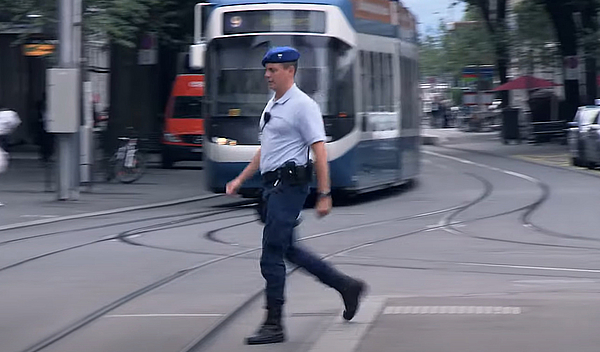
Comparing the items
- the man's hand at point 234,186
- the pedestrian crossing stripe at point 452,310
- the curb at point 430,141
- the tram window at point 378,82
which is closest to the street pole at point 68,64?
the tram window at point 378,82

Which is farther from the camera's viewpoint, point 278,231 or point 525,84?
point 525,84

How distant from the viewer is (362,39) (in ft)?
57.7

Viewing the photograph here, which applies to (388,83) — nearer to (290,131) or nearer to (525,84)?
(290,131)

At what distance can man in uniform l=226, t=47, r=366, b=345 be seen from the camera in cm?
678

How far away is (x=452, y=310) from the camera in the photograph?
309 inches

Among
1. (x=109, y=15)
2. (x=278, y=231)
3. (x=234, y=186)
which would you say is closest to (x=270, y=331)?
(x=278, y=231)

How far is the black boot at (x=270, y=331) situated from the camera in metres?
6.86

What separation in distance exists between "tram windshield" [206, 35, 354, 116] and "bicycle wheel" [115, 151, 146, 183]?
6494 millimetres

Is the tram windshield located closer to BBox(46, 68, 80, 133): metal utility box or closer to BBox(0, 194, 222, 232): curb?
BBox(0, 194, 222, 232): curb

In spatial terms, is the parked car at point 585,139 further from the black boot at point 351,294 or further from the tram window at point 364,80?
the black boot at point 351,294

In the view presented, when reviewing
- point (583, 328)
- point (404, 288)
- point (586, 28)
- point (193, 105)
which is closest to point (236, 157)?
point (404, 288)

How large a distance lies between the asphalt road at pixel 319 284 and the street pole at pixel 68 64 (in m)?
2.25

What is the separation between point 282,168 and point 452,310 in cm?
179

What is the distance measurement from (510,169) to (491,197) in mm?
9573
